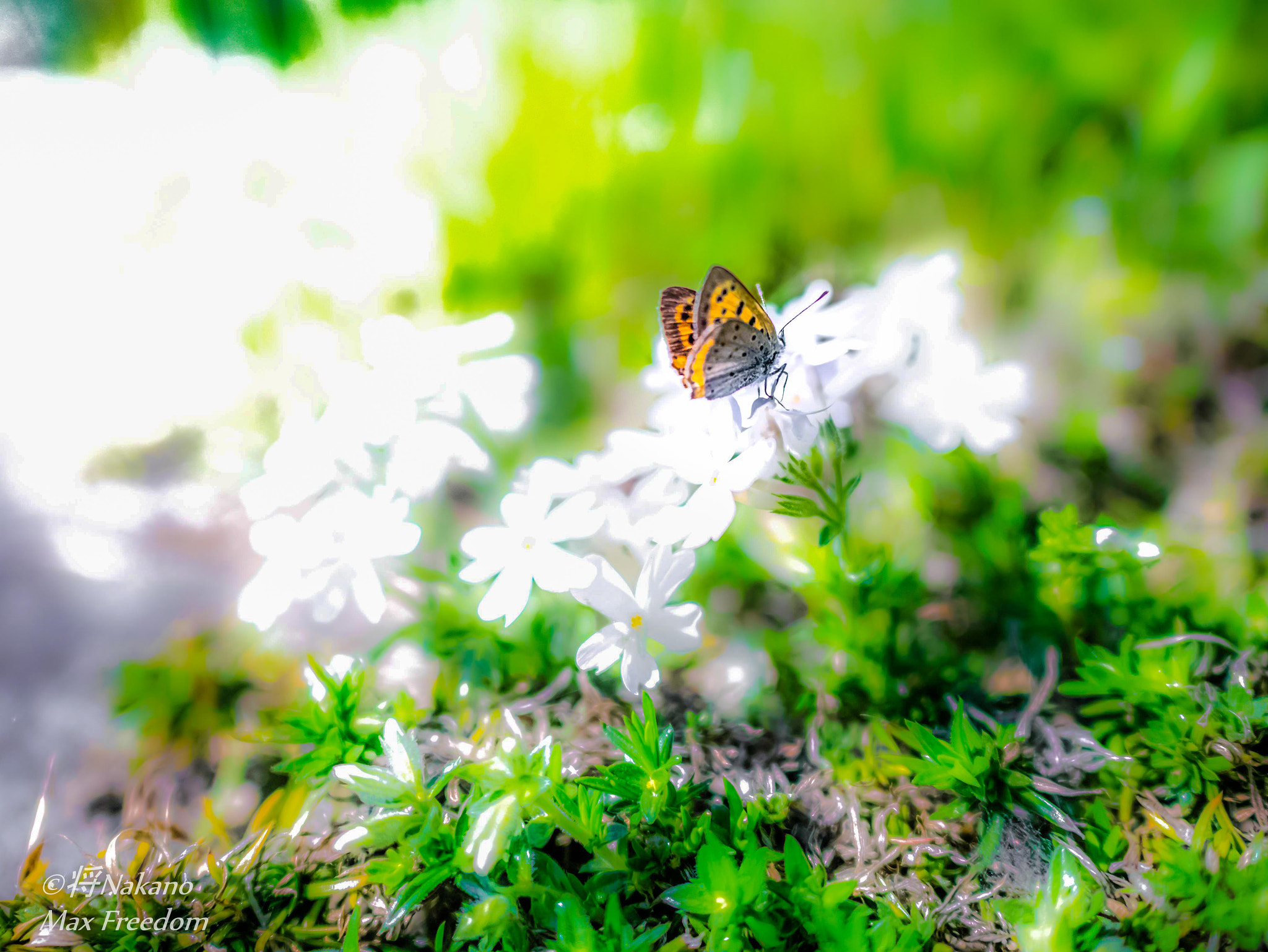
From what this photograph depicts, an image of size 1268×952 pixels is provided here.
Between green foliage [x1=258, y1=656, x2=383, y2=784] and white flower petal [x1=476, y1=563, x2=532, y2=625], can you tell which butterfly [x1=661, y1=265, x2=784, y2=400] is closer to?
white flower petal [x1=476, y1=563, x2=532, y2=625]

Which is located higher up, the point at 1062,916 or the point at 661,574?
the point at 661,574

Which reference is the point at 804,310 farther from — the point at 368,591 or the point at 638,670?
the point at 368,591

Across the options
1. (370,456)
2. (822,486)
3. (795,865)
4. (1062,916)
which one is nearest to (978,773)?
(1062,916)

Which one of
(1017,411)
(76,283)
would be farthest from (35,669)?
(1017,411)

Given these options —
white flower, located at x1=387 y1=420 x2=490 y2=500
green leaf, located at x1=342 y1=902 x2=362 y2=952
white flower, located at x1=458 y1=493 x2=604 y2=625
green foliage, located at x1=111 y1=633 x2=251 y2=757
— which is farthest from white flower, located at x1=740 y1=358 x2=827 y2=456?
green foliage, located at x1=111 y1=633 x2=251 y2=757

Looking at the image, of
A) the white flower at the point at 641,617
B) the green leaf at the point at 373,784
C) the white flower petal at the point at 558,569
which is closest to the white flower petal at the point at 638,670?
the white flower at the point at 641,617

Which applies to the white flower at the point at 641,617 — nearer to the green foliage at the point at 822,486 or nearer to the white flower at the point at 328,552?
the green foliage at the point at 822,486
